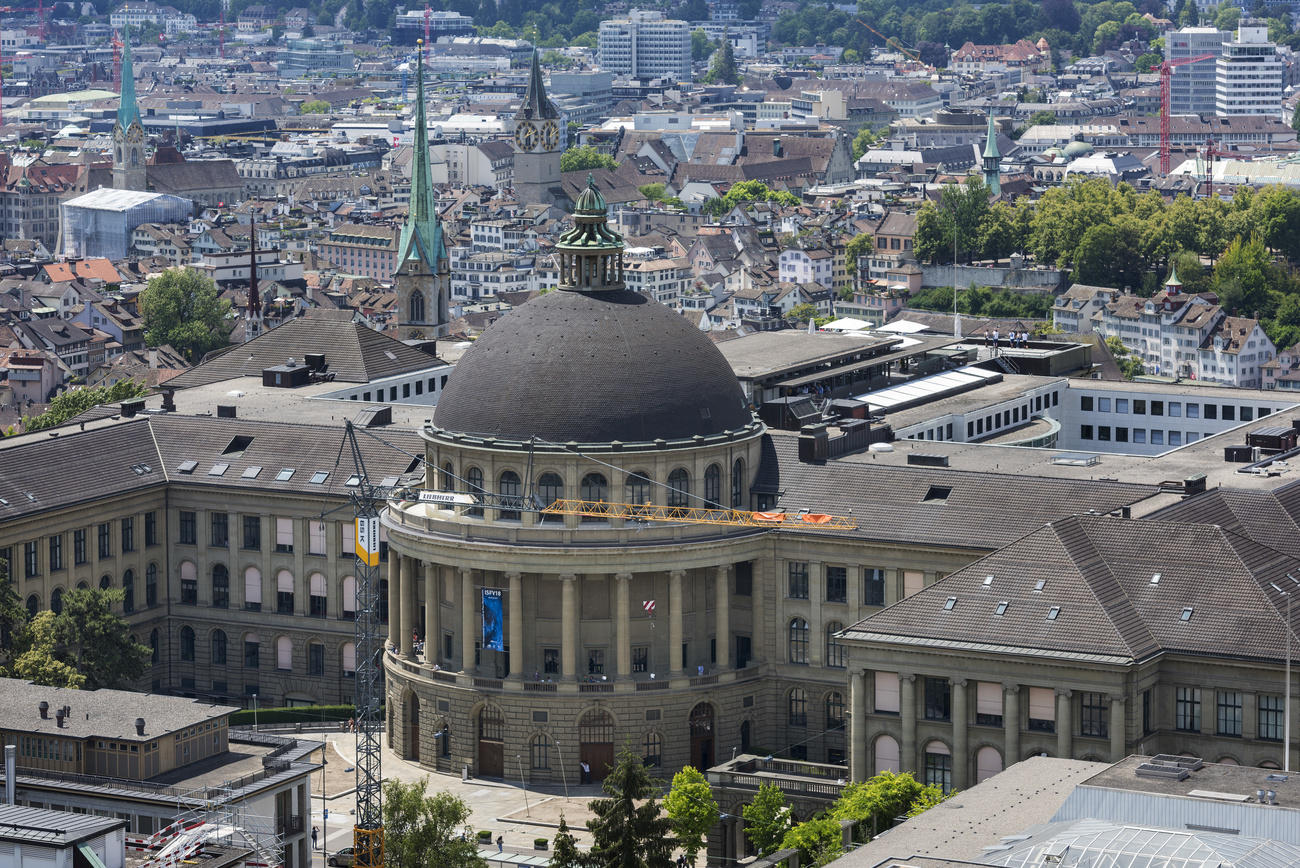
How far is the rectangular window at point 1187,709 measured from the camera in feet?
566

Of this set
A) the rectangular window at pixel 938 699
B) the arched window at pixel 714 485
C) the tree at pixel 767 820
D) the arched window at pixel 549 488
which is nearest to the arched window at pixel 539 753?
the arched window at pixel 549 488

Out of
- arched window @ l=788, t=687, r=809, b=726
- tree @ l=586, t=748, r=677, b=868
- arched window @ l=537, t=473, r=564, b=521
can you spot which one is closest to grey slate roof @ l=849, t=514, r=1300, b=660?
arched window @ l=788, t=687, r=809, b=726

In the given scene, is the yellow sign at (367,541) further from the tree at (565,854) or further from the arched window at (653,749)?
the tree at (565,854)

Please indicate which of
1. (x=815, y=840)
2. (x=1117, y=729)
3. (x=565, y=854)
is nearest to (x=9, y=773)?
(x=565, y=854)

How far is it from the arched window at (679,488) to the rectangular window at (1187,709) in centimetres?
3301

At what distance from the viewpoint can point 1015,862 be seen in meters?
132

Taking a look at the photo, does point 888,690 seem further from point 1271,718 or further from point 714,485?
point 714,485

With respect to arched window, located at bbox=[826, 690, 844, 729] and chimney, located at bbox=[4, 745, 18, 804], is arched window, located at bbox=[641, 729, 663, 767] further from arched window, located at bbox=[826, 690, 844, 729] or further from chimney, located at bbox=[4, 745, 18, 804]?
chimney, located at bbox=[4, 745, 18, 804]

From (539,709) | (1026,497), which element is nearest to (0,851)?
(539,709)

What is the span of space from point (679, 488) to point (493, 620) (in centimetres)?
1295

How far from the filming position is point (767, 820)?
168m

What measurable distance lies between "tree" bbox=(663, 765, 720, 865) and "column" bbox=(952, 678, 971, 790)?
13.3m

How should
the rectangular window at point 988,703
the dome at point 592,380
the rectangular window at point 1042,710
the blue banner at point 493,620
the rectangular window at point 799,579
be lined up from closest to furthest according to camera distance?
1. the rectangular window at point 1042,710
2. the rectangular window at point 988,703
3. the dome at point 592,380
4. the blue banner at point 493,620
5. the rectangular window at point 799,579

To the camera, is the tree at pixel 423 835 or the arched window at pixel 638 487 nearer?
the tree at pixel 423 835
